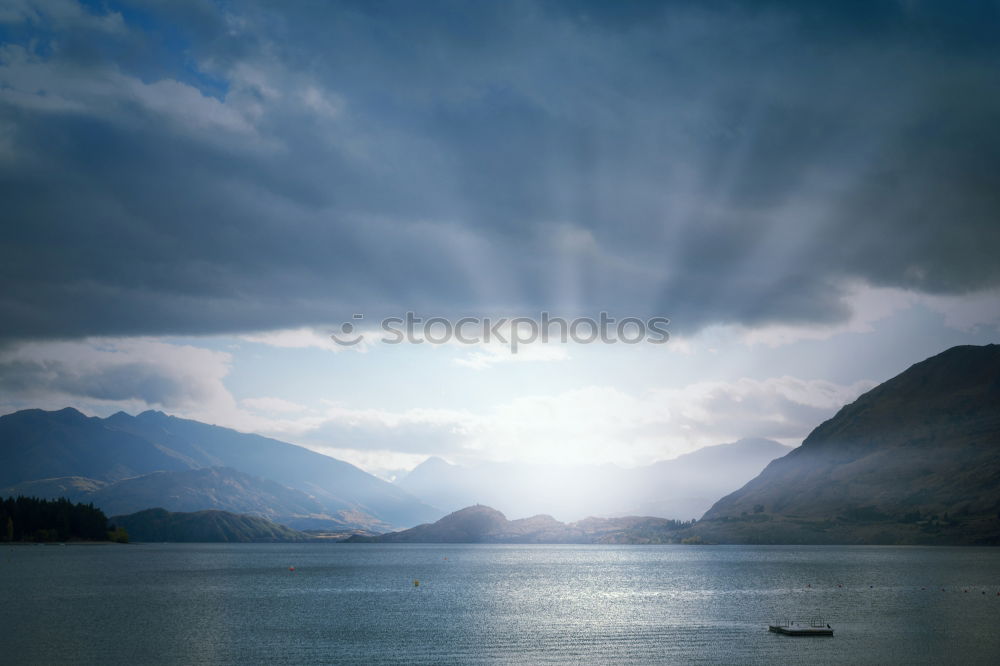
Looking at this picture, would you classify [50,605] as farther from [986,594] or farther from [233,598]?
[986,594]

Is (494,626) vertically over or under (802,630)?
under

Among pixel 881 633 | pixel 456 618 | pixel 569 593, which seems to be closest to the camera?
pixel 881 633

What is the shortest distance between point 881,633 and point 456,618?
214 feet

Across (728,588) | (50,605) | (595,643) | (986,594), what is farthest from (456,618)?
(986,594)

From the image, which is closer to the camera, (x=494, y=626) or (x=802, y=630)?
(x=802, y=630)

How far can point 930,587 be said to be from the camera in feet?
632

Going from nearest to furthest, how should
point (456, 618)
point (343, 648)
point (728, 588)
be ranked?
point (343, 648) → point (456, 618) → point (728, 588)

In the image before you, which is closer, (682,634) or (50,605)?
(682,634)

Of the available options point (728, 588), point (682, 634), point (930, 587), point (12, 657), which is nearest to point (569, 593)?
point (728, 588)

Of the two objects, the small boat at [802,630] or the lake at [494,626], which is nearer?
the lake at [494,626]

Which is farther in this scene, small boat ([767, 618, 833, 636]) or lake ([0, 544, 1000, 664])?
small boat ([767, 618, 833, 636])

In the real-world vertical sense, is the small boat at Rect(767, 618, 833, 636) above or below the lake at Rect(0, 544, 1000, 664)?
above

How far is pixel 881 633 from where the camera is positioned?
111500 millimetres

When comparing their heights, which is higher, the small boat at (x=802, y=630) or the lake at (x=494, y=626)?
the small boat at (x=802, y=630)
